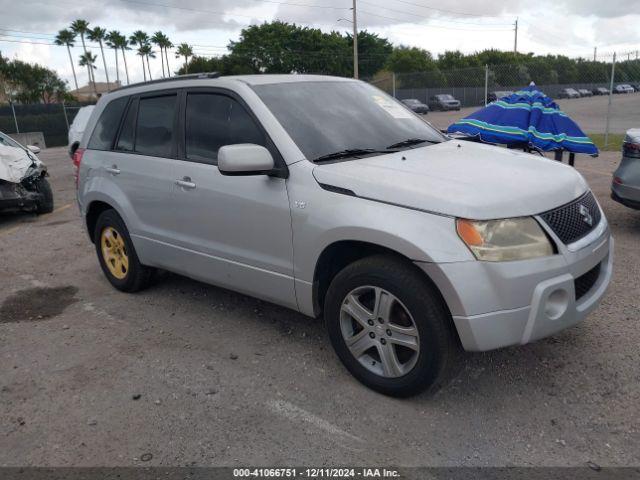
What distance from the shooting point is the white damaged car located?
8.22m

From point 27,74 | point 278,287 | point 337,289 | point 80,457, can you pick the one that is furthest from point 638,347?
point 27,74

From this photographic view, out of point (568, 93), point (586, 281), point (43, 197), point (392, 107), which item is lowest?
point (568, 93)

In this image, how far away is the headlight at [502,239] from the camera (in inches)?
110

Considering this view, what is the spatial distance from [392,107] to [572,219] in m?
1.75

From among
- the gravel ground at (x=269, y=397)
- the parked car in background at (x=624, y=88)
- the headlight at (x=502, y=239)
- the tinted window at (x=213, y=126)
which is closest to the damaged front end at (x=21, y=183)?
the gravel ground at (x=269, y=397)

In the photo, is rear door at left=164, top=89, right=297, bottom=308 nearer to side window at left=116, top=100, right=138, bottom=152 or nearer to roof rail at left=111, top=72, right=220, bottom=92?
roof rail at left=111, top=72, right=220, bottom=92

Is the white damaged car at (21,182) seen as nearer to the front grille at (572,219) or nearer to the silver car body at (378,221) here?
the silver car body at (378,221)

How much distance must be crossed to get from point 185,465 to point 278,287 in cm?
124

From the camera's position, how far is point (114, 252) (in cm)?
517

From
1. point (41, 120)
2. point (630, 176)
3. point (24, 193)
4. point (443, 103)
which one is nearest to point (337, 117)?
point (630, 176)

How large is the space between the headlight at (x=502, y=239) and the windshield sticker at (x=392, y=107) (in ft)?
5.46

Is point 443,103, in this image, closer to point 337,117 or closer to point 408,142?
point 408,142

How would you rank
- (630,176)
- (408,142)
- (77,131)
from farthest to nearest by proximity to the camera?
1. (77,131)
2. (630,176)
3. (408,142)

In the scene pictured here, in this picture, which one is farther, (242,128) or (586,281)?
(242,128)
